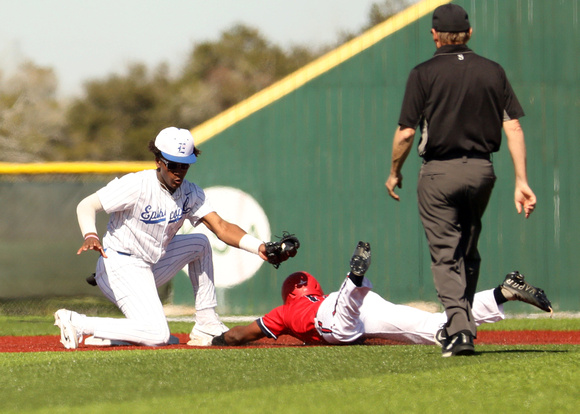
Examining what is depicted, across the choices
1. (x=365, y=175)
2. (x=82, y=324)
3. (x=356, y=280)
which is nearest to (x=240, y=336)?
(x=82, y=324)

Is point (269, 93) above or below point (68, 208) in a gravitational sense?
above

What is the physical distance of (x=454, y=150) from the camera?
16.4 ft

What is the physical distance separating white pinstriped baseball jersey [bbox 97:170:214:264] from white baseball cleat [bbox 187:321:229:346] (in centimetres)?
63

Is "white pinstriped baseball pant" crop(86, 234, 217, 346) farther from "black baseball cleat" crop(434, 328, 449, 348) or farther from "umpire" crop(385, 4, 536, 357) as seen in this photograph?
"umpire" crop(385, 4, 536, 357)

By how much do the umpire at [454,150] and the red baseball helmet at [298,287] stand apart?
1.53 meters

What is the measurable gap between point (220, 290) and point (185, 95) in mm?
40787

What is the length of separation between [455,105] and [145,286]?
9.08 ft

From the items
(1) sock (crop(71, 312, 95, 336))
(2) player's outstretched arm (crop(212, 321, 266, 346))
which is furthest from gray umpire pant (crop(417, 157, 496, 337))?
(1) sock (crop(71, 312, 95, 336))

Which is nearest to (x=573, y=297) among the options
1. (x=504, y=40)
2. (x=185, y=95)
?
(x=504, y=40)

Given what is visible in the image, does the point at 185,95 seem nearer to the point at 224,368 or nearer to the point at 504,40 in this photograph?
the point at 504,40

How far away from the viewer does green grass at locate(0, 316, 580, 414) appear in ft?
12.2

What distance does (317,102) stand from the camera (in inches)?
454

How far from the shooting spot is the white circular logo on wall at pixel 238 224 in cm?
1131

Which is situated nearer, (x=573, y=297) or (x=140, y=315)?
(x=140, y=315)
